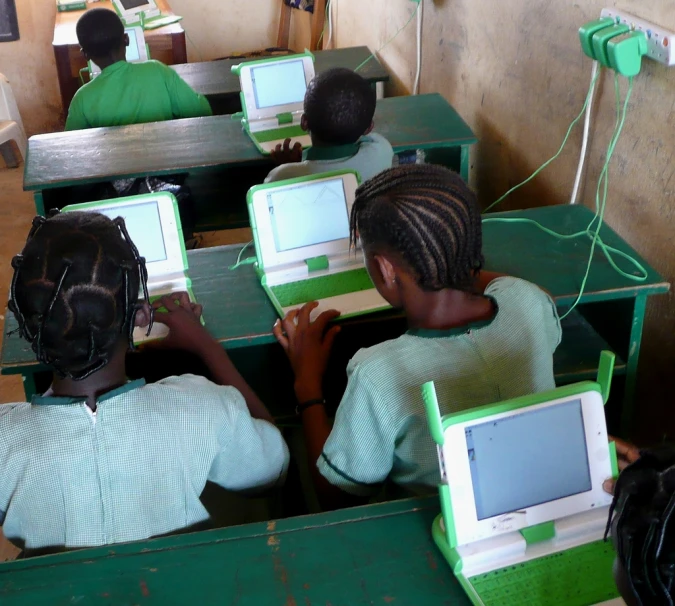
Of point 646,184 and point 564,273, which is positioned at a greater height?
point 646,184

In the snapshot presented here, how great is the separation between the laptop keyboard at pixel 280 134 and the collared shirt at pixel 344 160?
584 millimetres

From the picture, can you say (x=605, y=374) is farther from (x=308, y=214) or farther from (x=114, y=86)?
(x=114, y=86)

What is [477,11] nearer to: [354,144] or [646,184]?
[354,144]

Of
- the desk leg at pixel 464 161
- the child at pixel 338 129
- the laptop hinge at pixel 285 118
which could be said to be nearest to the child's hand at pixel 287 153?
the laptop hinge at pixel 285 118

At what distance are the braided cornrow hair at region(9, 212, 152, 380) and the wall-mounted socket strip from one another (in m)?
1.15

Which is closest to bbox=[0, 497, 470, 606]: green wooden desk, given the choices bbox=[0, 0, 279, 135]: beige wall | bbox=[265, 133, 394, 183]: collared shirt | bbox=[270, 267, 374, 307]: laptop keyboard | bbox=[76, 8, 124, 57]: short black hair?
bbox=[270, 267, 374, 307]: laptop keyboard

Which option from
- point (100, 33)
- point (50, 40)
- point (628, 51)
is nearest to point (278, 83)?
point (100, 33)

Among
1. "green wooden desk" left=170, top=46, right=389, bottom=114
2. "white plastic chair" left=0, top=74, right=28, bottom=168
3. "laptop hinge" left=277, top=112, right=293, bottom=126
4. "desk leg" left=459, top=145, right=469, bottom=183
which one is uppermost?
"laptop hinge" left=277, top=112, right=293, bottom=126

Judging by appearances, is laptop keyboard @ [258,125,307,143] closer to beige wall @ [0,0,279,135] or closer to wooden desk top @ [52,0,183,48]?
wooden desk top @ [52,0,183,48]

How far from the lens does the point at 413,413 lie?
1.15 m

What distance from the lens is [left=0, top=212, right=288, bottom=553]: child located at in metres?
1.08

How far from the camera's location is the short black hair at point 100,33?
9.91 ft

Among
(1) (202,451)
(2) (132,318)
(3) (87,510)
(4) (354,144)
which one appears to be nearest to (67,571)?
(3) (87,510)

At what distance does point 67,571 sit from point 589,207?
163cm
